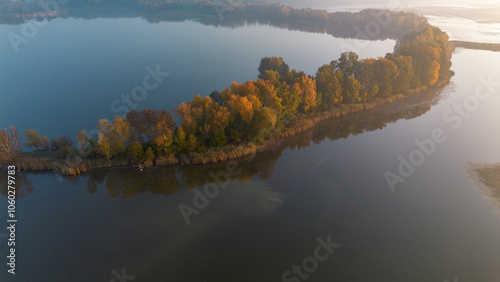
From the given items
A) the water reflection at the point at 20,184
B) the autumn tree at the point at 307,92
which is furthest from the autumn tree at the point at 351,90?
the water reflection at the point at 20,184

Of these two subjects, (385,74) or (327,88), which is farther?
(385,74)

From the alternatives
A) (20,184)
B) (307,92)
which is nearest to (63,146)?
(20,184)

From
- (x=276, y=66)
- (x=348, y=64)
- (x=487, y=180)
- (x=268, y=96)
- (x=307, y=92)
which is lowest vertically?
(x=487, y=180)

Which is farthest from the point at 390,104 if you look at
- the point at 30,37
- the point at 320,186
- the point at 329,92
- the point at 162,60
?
the point at 30,37

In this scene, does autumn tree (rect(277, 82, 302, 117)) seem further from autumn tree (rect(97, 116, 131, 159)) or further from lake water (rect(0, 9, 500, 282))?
autumn tree (rect(97, 116, 131, 159))

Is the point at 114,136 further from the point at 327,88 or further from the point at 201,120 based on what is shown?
the point at 327,88

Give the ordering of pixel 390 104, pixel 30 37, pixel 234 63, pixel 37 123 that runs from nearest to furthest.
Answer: pixel 37 123 → pixel 390 104 → pixel 234 63 → pixel 30 37

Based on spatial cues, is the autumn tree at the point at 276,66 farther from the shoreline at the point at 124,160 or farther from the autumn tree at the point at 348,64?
the shoreline at the point at 124,160

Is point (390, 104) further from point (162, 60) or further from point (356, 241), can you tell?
point (162, 60)
